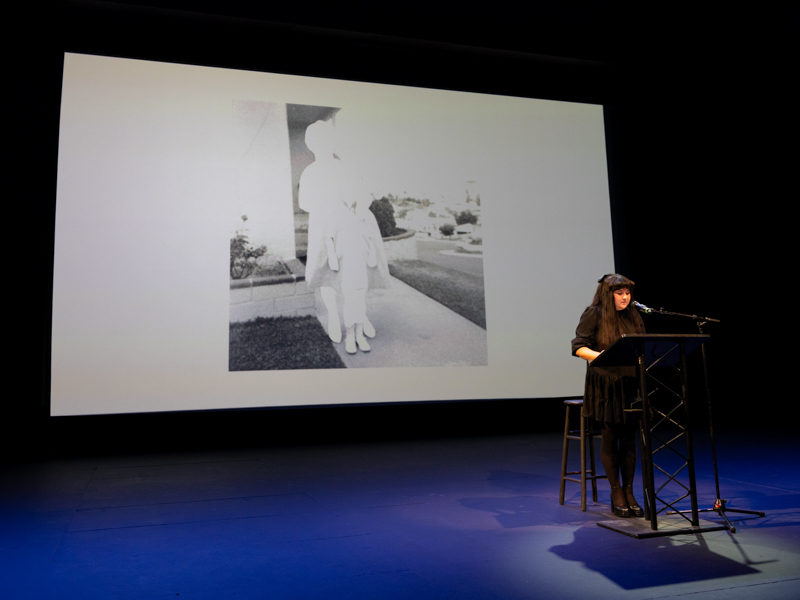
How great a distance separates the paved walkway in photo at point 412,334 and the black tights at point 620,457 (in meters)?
3.28

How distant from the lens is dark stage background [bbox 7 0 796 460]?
5.66m

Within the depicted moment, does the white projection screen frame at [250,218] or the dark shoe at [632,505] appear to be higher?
the white projection screen frame at [250,218]

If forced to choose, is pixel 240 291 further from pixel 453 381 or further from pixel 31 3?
pixel 31 3

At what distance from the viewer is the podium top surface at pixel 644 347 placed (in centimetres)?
268

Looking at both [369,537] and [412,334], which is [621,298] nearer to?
[369,537]

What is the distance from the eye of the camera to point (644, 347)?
2781mm

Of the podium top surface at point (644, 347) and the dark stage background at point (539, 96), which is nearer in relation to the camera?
the podium top surface at point (644, 347)

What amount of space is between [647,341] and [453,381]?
12.4 feet

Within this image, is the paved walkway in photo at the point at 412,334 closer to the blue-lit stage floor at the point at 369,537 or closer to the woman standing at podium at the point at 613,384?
the blue-lit stage floor at the point at 369,537

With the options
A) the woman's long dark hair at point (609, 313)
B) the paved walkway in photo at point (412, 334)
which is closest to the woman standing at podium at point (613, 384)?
the woman's long dark hair at point (609, 313)

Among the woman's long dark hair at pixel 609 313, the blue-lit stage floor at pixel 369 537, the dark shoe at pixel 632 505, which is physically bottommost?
the blue-lit stage floor at pixel 369 537

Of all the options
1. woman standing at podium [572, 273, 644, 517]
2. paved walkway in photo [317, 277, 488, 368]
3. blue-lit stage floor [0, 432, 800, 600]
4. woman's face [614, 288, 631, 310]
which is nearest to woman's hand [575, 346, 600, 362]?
woman standing at podium [572, 273, 644, 517]

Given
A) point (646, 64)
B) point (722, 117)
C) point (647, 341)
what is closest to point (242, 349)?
point (647, 341)

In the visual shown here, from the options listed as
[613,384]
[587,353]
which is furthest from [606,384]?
[587,353]
